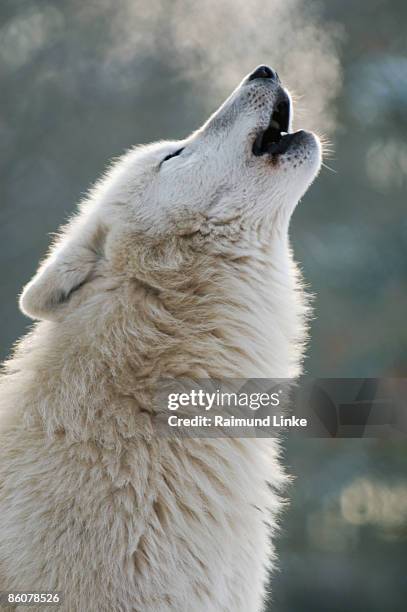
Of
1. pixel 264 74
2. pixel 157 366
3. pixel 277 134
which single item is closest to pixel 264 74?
pixel 264 74

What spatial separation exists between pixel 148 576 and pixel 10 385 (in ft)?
3.30

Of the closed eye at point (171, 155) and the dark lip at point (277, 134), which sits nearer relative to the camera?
the dark lip at point (277, 134)

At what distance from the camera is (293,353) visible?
3373 millimetres

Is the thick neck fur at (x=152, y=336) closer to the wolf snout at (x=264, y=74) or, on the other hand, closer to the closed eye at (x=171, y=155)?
the closed eye at (x=171, y=155)

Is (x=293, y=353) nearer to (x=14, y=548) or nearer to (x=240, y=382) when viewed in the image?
(x=240, y=382)

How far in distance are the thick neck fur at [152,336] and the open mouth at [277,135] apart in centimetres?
39

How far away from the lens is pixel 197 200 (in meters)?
3.20

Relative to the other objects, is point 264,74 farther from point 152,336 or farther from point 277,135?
point 152,336

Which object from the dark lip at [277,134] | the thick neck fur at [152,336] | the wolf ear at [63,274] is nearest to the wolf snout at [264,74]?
the dark lip at [277,134]

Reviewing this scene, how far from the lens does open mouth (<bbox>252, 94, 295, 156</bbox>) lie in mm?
3328

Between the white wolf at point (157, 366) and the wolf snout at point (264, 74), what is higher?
the wolf snout at point (264, 74)

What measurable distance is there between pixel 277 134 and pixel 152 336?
48.1 inches

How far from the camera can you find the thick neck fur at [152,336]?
9.18ft

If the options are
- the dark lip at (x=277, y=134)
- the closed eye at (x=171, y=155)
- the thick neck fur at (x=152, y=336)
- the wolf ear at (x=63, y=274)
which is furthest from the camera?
the closed eye at (x=171, y=155)
